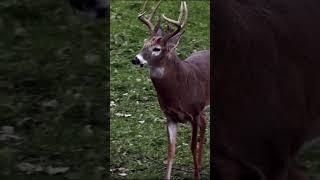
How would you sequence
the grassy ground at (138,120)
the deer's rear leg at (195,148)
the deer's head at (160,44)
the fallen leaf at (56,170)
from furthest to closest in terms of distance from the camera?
the fallen leaf at (56,170) < the grassy ground at (138,120) < the deer's rear leg at (195,148) < the deer's head at (160,44)

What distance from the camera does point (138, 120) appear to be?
557 cm

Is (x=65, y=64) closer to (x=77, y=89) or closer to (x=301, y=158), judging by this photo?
(x=77, y=89)

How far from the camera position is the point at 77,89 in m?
6.82

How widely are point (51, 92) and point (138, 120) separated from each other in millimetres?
1416

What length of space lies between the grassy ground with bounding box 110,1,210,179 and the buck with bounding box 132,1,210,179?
0.24m

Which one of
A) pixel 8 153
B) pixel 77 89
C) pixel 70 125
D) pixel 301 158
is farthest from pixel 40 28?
pixel 301 158

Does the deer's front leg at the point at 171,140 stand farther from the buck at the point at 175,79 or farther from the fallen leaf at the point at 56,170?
the fallen leaf at the point at 56,170

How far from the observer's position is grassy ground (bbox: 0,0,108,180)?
5.38 meters

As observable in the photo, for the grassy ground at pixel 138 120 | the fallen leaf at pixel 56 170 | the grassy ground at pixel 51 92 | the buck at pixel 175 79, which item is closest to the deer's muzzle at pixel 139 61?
the buck at pixel 175 79

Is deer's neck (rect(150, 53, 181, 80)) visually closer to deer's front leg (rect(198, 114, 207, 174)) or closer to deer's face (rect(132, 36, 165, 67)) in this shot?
deer's face (rect(132, 36, 165, 67))

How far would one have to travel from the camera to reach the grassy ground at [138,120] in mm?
A: 4289

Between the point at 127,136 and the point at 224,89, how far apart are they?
70.0 inches

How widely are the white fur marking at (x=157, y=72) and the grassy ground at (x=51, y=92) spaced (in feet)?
5.10

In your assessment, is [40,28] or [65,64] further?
[40,28]
